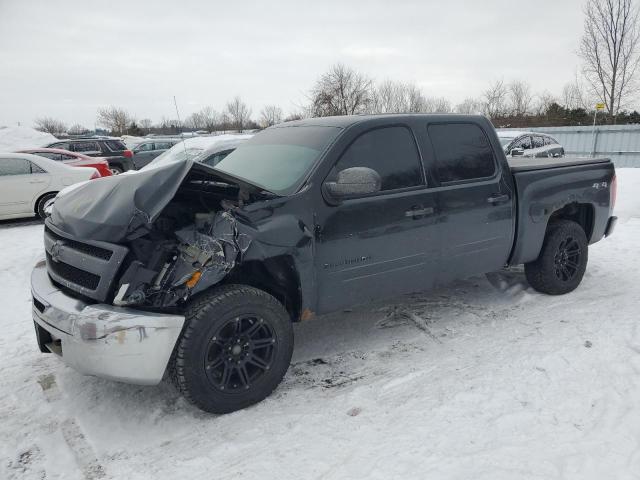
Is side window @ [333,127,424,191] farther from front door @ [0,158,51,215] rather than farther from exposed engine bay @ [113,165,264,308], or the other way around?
front door @ [0,158,51,215]

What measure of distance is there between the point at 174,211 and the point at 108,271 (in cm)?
57

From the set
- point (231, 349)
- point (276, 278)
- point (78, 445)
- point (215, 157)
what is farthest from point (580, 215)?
point (215, 157)

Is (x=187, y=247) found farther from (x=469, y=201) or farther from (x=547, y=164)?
(x=547, y=164)

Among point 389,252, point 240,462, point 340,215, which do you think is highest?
point 340,215

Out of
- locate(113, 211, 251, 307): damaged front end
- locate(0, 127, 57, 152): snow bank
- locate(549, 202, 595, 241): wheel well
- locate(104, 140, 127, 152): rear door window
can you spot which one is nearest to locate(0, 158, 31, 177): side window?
locate(104, 140, 127, 152): rear door window

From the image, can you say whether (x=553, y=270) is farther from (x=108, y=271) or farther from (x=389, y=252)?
(x=108, y=271)

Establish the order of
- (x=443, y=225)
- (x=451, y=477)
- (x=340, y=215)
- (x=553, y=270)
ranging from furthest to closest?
(x=553, y=270) < (x=443, y=225) < (x=340, y=215) < (x=451, y=477)

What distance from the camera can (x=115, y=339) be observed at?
2.74 metres

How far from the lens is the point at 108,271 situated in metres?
2.82

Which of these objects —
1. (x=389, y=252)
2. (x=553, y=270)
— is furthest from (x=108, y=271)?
(x=553, y=270)

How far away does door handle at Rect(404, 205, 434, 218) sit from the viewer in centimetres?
383

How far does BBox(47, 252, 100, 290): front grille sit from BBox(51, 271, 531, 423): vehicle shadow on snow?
87 cm

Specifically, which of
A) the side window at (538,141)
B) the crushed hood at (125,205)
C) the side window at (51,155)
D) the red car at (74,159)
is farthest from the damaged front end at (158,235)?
the side window at (538,141)

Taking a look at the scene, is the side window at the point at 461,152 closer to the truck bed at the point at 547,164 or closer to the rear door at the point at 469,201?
the rear door at the point at 469,201
